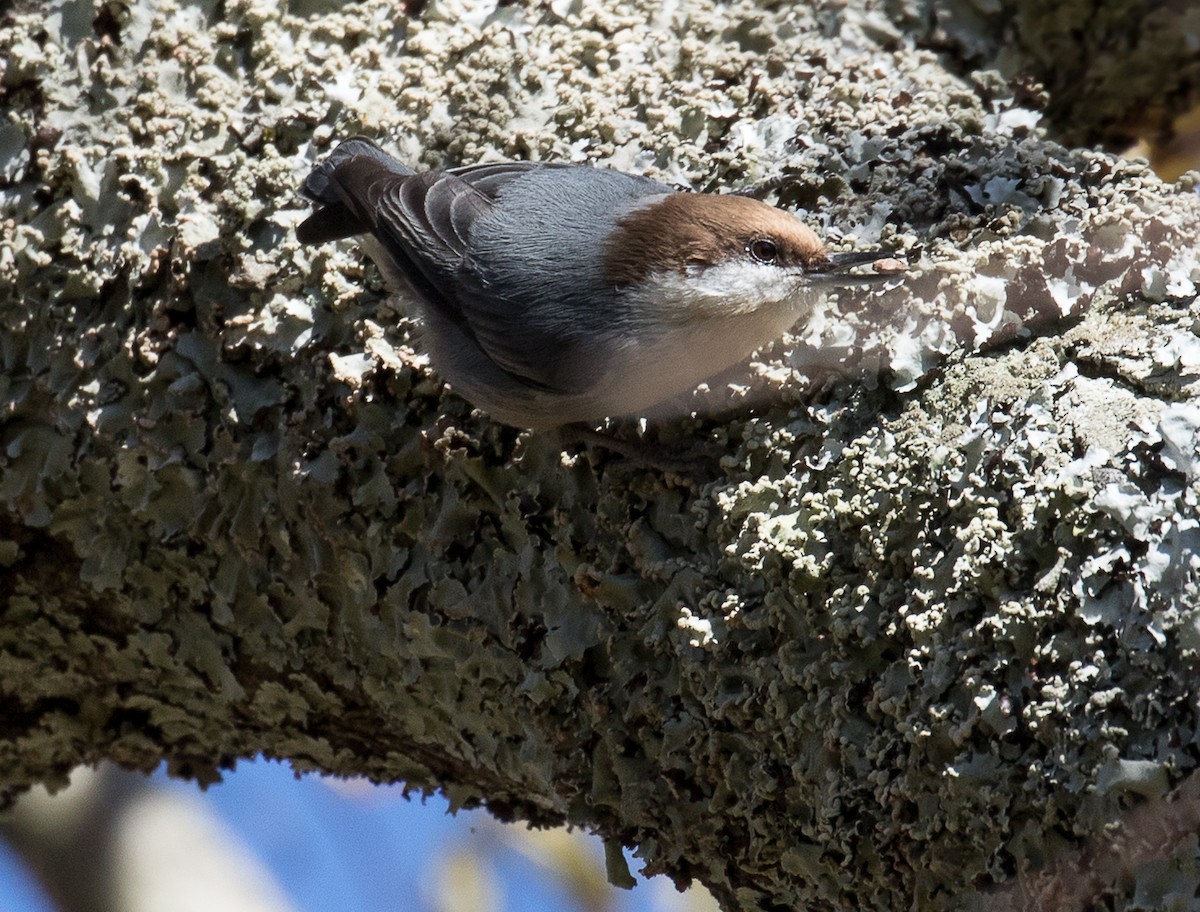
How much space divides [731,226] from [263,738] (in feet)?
4.08

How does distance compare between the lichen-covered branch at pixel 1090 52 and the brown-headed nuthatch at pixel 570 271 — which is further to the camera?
the lichen-covered branch at pixel 1090 52

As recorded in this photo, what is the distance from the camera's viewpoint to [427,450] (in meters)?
1.86

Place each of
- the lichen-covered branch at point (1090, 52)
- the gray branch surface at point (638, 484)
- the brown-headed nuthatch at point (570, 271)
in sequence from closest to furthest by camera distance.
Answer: the gray branch surface at point (638, 484)
the brown-headed nuthatch at point (570, 271)
the lichen-covered branch at point (1090, 52)

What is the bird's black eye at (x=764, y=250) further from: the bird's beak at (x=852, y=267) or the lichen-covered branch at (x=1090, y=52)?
the lichen-covered branch at (x=1090, y=52)

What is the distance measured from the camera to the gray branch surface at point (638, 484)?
1304mm

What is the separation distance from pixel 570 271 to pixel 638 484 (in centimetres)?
49

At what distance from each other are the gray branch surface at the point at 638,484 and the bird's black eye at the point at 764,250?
11 cm

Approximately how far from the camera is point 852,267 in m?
1.76

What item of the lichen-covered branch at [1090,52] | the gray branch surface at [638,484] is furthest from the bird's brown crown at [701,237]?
the lichen-covered branch at [1090,52]

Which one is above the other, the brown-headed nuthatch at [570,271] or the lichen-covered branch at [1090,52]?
the lichen-covered branch at [1090,52]

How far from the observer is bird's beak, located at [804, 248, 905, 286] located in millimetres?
1734

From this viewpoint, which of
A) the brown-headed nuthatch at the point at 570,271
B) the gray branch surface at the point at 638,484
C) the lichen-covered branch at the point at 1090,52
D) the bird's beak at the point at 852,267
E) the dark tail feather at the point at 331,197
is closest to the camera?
the gray branch surface at the point at 638,484

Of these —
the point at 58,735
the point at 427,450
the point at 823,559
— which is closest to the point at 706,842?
the point at 823,559

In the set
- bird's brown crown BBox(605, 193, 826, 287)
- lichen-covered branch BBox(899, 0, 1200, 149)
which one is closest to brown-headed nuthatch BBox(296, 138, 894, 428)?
bird's brown crown BBox(605, 193, 826, 287)
